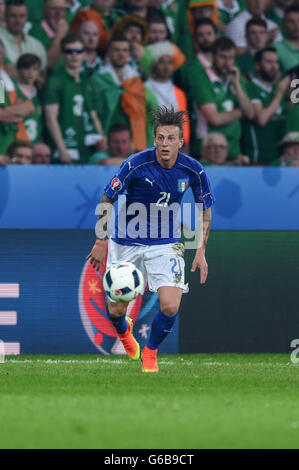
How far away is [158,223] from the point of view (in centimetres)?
837

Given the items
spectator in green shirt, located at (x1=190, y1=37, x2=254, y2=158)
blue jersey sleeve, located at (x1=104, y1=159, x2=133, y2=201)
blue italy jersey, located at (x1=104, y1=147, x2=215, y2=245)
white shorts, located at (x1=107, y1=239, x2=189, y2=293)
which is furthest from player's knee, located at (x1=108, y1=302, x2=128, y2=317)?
spectator in green shirt, located at (x1=190, y1=37, x2=254, y2=158)

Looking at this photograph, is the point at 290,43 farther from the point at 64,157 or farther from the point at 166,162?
the point at 166,162

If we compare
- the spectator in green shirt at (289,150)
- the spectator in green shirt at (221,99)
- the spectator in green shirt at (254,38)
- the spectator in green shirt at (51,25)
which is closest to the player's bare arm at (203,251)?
the spectator in green shirt at (221,99)

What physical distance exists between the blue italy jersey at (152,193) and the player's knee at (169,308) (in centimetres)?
60

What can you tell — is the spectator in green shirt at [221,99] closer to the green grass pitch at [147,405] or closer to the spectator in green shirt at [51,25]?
the spectator in green shirt at [51,25]

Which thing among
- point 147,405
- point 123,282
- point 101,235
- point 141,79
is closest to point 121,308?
point 123,282

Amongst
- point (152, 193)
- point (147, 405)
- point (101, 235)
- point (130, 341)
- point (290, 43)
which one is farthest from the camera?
point (290, 43)

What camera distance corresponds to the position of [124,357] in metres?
9.88

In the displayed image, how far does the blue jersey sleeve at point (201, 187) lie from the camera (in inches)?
328

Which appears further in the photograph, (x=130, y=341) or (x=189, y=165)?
(x=130, y=341)

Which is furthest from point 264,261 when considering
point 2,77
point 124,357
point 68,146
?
point 2,77

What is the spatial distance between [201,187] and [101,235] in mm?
1012

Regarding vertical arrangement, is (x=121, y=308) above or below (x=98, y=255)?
below

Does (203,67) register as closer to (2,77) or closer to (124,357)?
(2,77)
